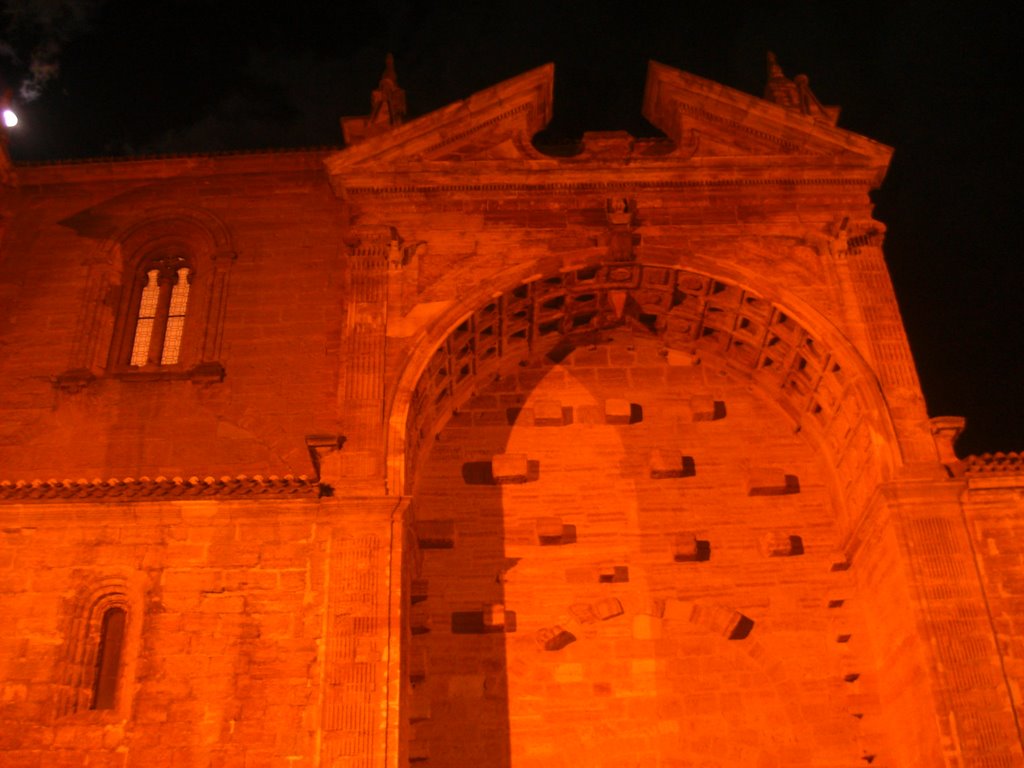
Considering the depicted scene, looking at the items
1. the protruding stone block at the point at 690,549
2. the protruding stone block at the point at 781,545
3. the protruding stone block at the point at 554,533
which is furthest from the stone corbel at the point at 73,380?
the protruding stone block at the point at 781,545

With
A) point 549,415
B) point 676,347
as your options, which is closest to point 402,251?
point 549,415

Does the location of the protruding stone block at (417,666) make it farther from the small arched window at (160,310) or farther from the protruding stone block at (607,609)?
the small arched window at (160,310)

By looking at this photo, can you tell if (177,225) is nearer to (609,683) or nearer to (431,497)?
(431,497)

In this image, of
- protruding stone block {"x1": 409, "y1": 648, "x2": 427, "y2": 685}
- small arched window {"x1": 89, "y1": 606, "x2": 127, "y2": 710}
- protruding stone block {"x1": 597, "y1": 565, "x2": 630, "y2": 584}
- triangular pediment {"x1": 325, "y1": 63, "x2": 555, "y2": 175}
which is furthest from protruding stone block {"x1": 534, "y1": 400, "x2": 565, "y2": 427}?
small arched window {"x1": 89, "y1": 606, "x2": 127, "y2": 710}

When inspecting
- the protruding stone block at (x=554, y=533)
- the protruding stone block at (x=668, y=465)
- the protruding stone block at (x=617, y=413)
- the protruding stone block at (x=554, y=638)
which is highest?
the protruding stone block at (x=617, y=413)

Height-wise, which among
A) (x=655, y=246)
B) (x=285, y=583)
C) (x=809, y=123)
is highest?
(x=809, y=123)

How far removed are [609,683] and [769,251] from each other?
20.3ft

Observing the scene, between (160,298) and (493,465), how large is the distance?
577cm

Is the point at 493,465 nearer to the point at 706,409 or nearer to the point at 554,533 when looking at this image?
the point at 554,533

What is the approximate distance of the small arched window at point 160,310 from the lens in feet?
54.0

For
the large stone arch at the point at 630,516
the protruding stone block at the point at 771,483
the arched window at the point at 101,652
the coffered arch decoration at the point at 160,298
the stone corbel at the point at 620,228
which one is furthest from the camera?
the coffered arch decoration at the point at 160,298

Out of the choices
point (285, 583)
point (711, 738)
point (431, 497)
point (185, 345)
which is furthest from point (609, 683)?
point (185, 345)

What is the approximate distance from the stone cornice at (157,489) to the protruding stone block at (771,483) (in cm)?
615

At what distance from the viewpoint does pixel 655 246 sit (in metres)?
15.4
